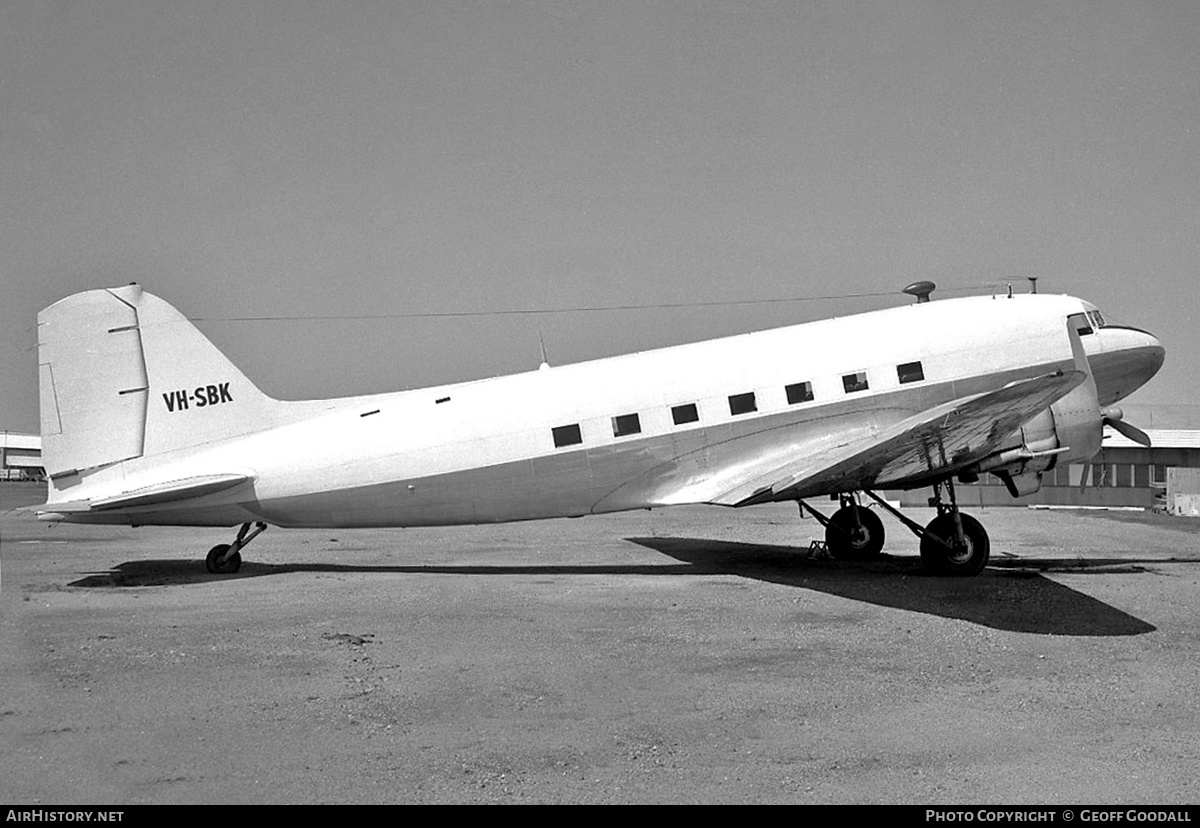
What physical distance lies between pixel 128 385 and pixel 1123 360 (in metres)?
15.9

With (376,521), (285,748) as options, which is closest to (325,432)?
(376,521)

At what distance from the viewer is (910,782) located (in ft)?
19.0

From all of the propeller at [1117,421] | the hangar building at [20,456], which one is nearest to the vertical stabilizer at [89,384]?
the propeller at [1117,421]

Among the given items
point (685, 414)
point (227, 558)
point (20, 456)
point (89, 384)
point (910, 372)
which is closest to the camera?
point (89, 384)

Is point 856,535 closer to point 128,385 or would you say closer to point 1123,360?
point 1123,360

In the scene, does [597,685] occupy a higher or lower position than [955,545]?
higher

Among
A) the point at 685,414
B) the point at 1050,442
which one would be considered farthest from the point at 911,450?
the point at 685,414

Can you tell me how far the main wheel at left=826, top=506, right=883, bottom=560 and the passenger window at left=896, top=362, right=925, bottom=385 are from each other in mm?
2787

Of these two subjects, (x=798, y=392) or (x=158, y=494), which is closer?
(x=158, y=494)

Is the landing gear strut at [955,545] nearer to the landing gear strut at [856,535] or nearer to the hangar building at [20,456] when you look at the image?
the landing gear strut at [856,535]

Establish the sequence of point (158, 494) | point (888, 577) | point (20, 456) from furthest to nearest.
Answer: point (20, 456) < point (888, 577) < point (158, 494)

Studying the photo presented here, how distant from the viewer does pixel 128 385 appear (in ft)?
48.2

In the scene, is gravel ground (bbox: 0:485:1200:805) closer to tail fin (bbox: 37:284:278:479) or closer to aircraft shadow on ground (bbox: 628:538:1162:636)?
aircraft shadow on ground (bbox: 628:538:1162:636)

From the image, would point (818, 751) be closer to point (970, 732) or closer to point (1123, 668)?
point (970, 732)
